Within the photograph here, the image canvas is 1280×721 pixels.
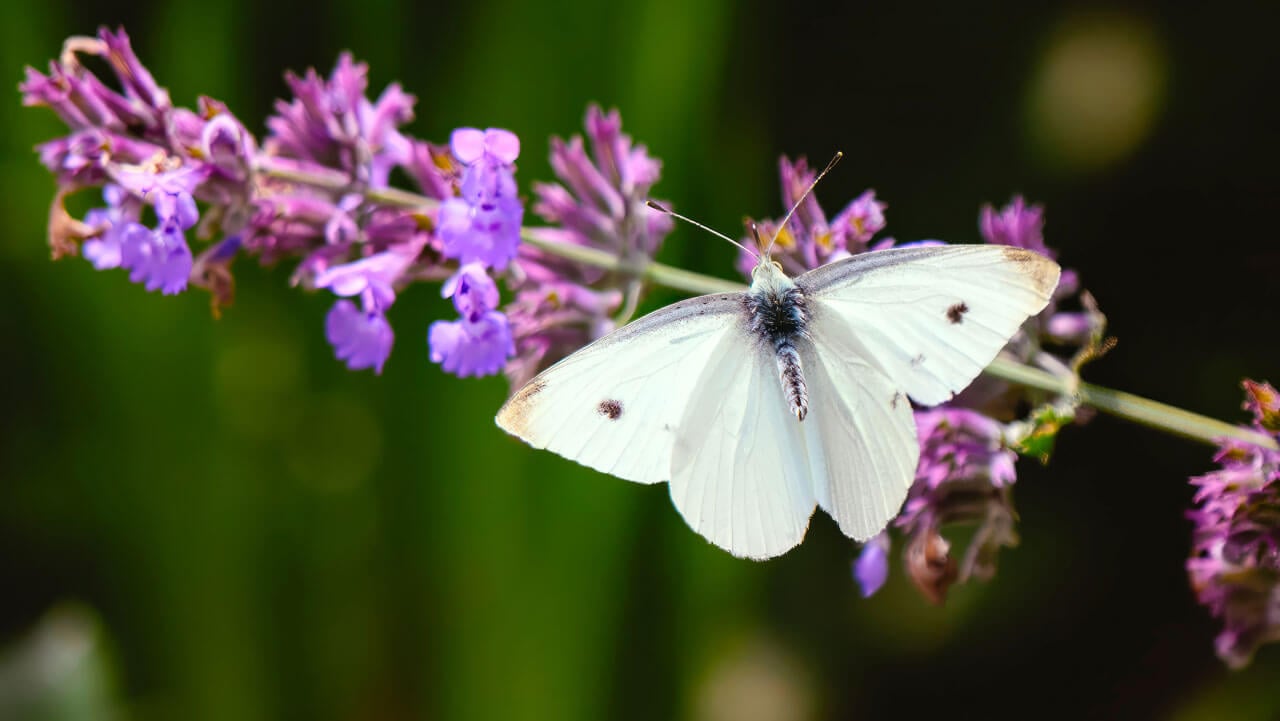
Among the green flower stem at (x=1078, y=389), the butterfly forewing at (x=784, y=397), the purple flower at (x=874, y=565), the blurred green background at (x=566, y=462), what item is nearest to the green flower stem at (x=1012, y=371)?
the green flower stem at (x=1078, y=389)

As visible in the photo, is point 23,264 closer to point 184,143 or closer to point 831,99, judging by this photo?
point 184,143

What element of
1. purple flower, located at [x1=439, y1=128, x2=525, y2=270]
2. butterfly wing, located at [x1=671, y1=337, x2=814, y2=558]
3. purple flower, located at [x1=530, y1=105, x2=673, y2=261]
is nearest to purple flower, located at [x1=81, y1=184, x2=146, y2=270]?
purple flower, located at [x1=439, y1=128, x2=525, y2=270]

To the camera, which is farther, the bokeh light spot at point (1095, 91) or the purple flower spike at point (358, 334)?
the bokeh light spot at point (1095, 91)

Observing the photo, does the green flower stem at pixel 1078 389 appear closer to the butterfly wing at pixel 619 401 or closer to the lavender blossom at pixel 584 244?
the lavender blossom at pixel 584 244

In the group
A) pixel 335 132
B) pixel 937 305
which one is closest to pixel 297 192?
pixel 335 132

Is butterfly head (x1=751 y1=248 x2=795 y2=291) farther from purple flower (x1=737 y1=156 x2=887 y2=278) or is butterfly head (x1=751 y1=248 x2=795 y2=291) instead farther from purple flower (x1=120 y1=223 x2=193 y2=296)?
purple flower (x1=120 y1=223 x2=193 y2=296)

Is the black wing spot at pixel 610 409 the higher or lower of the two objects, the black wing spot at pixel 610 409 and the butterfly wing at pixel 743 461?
the higher

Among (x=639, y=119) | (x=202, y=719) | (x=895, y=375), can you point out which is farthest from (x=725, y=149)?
(x=202, y=719)

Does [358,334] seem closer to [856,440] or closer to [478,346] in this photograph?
[478,346]
